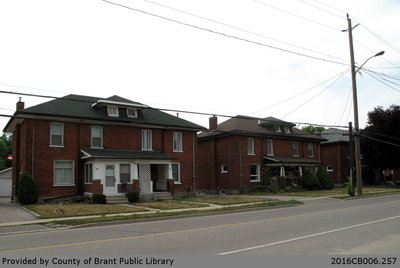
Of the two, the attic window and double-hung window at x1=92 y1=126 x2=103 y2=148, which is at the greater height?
the attic window

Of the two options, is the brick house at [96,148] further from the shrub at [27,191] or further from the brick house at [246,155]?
the brick house at [246,155]

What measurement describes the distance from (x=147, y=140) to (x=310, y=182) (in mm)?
18090

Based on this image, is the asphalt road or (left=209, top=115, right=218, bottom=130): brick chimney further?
(left=209, top=115, right=218, bottom=130): brick chimney

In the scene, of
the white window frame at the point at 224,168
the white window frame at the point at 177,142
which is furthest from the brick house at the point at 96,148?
the white window frame at the point at 224,168

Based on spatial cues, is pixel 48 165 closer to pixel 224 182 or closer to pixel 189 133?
pixel 189 133

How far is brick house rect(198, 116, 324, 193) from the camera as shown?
119ft

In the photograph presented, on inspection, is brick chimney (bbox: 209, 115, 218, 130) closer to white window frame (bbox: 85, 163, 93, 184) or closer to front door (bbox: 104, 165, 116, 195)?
front door (bbox: 104, 165, 116, 195)

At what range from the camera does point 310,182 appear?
38188 mm

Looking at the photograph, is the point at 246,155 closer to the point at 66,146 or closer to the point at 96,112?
the point at 96,112

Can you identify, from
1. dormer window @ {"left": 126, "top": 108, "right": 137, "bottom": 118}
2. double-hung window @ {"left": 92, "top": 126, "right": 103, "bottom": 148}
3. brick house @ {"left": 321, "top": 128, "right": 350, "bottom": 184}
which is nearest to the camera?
double-hung window @ {"left": 92, "top": 126, "right": 103, "bottom": 148}

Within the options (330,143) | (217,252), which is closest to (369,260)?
(217,252)

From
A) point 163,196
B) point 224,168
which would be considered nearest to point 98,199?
point 163,196

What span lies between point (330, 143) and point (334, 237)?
4172cm

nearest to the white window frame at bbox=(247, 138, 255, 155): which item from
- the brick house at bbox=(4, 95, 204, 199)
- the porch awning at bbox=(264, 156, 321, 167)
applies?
the porch awning at bbox=(264, 156, 321, 167)
